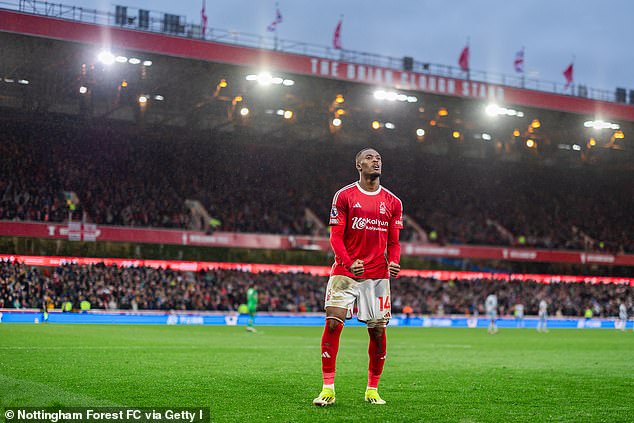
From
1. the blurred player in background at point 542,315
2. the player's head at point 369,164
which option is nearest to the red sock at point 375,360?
the player's head at point 369,164

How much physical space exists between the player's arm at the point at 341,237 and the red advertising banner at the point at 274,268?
32.6 meters

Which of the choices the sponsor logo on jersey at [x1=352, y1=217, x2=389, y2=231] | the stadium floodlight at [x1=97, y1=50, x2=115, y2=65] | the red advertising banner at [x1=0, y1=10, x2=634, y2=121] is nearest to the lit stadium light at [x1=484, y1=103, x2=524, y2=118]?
the red advertising banner at [x1=0, y1=10, x2=634, y2=121]

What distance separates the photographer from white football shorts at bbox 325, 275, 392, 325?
838cm

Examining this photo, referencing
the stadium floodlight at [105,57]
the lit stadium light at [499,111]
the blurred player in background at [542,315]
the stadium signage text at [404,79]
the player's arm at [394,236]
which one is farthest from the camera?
the lit stadium light at [499,111]

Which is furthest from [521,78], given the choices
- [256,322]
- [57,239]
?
[57,239]

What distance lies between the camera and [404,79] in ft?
133

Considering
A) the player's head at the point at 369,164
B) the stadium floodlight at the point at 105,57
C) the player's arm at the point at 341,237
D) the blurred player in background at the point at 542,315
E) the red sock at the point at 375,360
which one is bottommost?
the blurred player in background at the point at 542,315

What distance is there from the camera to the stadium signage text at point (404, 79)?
39.0 meters

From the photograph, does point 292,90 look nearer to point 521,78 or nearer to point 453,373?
point 521,78

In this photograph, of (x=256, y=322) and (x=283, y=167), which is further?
(x=283, y=167)

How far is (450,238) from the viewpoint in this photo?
170ft

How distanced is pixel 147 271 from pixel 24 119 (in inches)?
469

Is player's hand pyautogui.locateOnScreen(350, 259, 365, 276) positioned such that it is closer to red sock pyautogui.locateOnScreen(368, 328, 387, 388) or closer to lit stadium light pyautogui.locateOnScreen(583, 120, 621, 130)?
red sock pyautogui.locateOnScreen(368, 328, 387, 388)

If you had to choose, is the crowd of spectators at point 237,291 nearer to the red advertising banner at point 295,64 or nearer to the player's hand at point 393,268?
the red advertising banner at point 295,64
